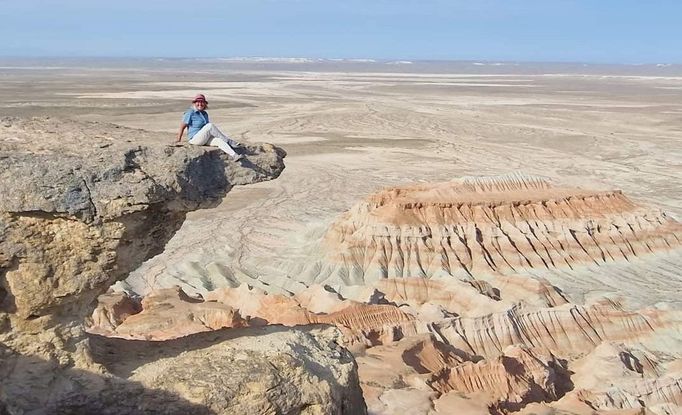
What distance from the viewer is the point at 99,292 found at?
695 centimetres

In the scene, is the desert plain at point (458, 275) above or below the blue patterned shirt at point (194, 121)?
below

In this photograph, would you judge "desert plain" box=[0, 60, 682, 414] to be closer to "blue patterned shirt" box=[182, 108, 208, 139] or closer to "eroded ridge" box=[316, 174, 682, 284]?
"eroded ridge" box=[316, 174, 682, 284]

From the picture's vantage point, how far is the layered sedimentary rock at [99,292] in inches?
250

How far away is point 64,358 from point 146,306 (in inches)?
242

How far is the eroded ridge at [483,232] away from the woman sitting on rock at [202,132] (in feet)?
36.6

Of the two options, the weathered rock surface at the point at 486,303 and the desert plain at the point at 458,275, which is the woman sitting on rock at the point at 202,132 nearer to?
the desert plain at the point at 458,275

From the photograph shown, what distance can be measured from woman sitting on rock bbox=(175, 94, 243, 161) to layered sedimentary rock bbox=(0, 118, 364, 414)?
310 mm

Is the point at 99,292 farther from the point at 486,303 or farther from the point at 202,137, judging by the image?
the point at 486,303

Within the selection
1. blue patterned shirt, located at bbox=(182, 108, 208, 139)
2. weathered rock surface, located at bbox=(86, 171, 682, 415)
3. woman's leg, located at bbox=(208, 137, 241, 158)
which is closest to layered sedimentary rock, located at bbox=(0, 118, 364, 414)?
woman's leg, located at bbox=(208, 137, 241, 158)

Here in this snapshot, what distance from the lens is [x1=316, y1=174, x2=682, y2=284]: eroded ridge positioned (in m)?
19.3

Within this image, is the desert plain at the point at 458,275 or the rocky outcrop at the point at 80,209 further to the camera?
the desert plain at the point at 458,275

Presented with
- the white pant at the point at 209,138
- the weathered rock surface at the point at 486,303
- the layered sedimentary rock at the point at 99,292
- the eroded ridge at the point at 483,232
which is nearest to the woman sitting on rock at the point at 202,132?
the white pant at the point at 209,138

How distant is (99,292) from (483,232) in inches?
569

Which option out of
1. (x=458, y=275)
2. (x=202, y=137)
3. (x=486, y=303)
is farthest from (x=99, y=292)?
(x=458, y=275)
